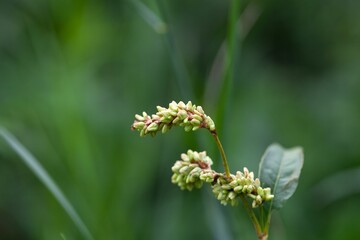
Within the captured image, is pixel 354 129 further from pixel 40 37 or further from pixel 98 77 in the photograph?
pixel 40 37

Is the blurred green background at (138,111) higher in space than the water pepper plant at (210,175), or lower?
higher

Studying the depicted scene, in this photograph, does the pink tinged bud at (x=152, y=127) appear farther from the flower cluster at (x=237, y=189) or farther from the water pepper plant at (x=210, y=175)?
the flower cluster at (x=237, y=189)

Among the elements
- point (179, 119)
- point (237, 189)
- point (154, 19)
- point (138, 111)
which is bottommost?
point (237, 189)

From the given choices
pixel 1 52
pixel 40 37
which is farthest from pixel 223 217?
pixel 1 52

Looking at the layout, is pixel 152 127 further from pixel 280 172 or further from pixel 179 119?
pixel 280 172

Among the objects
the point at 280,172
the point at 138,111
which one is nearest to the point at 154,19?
the point at 280,172

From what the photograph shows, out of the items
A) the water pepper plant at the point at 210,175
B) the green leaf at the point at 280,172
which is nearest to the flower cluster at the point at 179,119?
the water pepper plant at the point at 210,175
